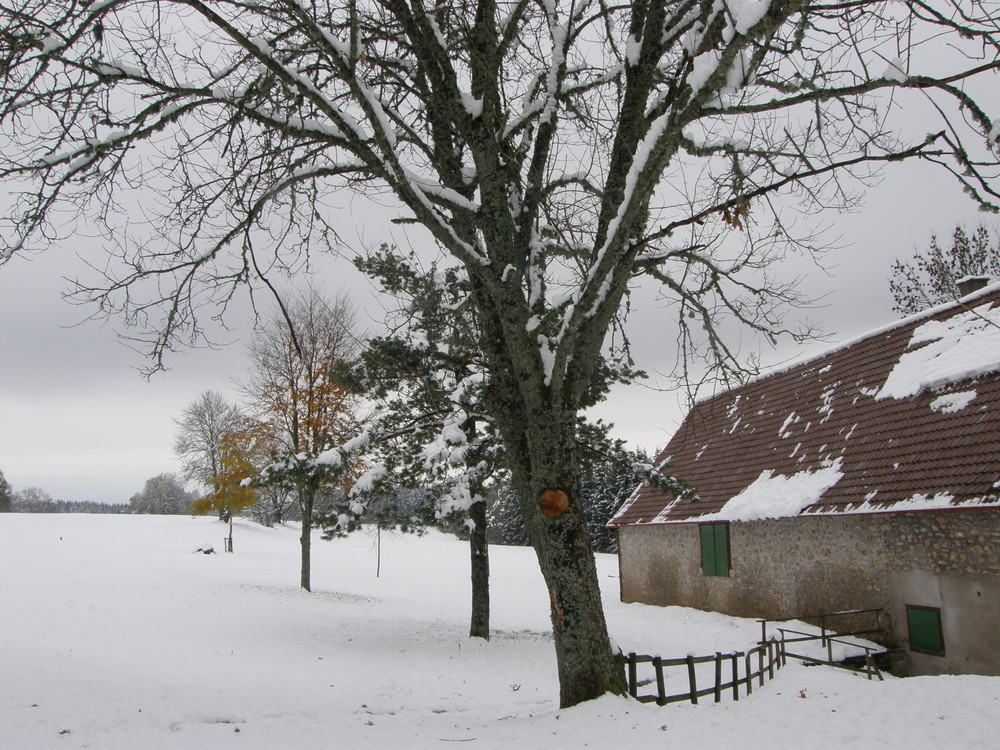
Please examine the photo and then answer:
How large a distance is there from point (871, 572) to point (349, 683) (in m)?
10.1

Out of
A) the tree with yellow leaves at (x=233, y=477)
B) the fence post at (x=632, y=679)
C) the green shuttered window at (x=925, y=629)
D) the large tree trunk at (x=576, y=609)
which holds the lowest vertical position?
the green shuttered window at (x=925, y=629)

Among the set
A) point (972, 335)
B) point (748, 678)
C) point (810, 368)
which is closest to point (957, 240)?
point (810, 368)

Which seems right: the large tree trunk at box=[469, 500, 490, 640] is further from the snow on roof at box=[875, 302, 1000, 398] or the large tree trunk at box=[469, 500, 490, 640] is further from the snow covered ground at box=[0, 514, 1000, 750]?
the snow on roof at box=[875, 302, 1000, 398]

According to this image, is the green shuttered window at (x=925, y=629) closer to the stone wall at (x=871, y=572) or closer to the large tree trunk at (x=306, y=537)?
the stone wall at (x=871, y=572)

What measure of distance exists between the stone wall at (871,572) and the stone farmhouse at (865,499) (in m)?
0.03

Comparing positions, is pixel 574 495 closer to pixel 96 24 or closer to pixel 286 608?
pixel 96 24

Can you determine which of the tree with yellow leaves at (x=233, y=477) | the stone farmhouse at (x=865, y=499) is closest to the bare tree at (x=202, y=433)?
the tree with yellow leaves at (x=233, y=477)

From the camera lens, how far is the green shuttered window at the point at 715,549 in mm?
18078

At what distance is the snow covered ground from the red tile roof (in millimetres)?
3251

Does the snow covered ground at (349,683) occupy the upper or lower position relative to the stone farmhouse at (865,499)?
lower

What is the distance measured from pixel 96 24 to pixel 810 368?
18.6 m

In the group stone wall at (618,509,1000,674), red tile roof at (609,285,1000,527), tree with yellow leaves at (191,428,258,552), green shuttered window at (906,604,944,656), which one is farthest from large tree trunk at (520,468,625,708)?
tree with yellow leaves at (191,428,258,552)

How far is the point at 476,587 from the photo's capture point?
15594mm

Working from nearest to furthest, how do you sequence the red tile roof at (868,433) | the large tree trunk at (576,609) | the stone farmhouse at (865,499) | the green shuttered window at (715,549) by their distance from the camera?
the large tree trunk at (576,609)
the stone farmhouse at (865,499)
the red tile roof at (868,433)
the green shuttered window at (715,549)
